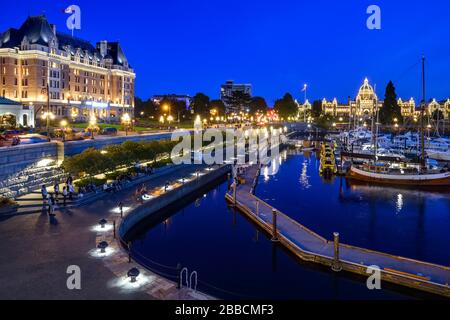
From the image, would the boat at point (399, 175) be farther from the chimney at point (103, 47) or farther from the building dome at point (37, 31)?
the chimney at point (103, 47)

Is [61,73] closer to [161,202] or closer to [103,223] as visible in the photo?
[161,202]

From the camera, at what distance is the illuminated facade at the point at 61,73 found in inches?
3076

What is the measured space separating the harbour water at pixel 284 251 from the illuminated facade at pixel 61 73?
44.8m

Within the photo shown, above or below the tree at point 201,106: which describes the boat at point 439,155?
below

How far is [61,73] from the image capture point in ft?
284

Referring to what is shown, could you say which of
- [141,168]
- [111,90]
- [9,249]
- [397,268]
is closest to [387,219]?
[397,268]

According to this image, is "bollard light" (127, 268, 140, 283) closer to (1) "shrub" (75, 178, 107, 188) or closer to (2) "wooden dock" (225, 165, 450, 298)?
(2) "wooden dock" (225, 165, 450, 298)

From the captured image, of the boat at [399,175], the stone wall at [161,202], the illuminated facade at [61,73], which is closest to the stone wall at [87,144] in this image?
the stone wall at [161,202]

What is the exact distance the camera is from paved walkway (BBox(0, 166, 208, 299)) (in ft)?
47.8

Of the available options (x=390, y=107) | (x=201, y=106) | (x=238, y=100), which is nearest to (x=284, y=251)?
(x=201, y=106)

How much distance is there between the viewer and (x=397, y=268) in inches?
774

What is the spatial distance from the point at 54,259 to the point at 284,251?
13231 millimetres

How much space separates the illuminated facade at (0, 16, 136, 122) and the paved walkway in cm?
4588
